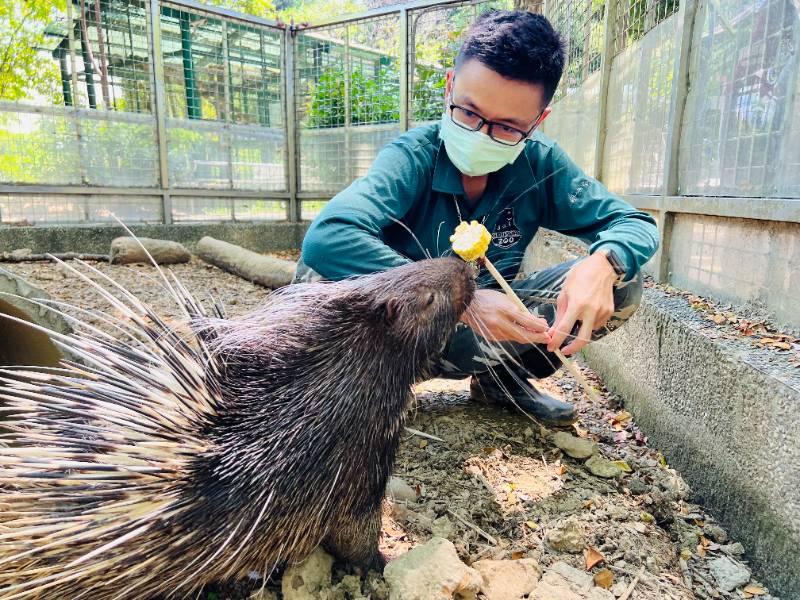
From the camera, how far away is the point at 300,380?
178 cm

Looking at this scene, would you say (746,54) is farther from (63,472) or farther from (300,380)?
(63,472)

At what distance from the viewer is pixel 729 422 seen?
2092mm

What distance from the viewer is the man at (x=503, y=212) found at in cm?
208

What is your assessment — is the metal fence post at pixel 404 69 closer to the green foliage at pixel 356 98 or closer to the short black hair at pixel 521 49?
the green foliage at pixel 356 98

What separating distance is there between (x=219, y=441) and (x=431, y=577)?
76 cm

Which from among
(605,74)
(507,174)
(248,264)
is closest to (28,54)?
(248,264)

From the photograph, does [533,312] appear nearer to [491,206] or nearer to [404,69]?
[491,206]

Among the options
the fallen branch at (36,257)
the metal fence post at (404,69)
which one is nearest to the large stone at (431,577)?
the fallen branch at (36,257)

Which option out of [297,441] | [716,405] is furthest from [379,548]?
[716,405]

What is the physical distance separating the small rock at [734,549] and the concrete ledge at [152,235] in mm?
8405

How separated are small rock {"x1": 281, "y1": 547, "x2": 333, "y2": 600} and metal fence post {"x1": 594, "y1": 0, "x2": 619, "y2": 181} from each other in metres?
4.60

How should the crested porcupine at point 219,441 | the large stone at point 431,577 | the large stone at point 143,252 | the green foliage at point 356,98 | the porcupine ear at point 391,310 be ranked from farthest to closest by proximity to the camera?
the green foliage at point 356,98, the large stone at point 143,252, the porcupine ear at point 391,310, the large stone at point 431,577, the crested porcupine at point 219,441

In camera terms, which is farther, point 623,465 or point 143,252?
point 143,252

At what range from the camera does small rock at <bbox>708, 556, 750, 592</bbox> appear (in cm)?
185
